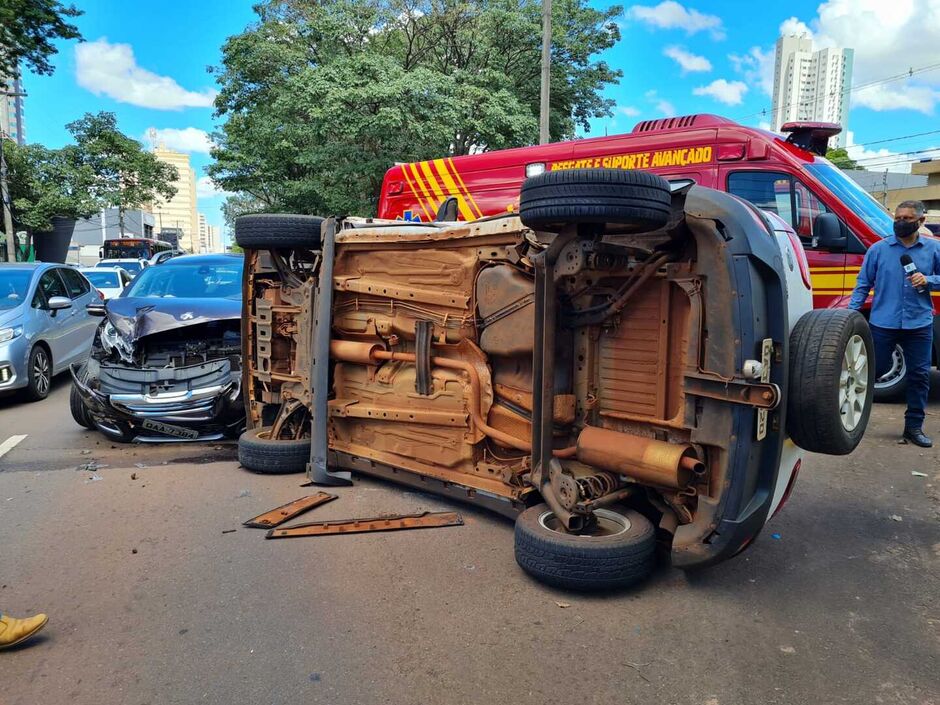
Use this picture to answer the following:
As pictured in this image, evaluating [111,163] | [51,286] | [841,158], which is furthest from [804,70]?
[51,286]

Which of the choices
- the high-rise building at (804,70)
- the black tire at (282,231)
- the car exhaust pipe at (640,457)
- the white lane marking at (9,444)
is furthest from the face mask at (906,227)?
the high-rise building at (804,70)

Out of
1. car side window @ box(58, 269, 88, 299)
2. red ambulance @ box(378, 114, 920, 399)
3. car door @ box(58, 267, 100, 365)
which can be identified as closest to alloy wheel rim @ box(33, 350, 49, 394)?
car door @ box(58, 267, 100, 365)

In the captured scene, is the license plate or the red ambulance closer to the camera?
the license plate

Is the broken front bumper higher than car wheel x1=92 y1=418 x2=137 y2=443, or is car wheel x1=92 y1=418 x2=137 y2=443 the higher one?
the broken front bumper

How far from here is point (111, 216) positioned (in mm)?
71562

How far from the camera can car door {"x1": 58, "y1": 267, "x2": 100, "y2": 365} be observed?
9414 millimetres

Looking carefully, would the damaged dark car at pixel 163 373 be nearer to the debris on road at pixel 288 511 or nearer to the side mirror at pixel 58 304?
the debris on road at pixel 288 511

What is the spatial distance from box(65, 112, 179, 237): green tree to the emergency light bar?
33.4 metres

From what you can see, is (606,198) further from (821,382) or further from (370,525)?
(370,525)

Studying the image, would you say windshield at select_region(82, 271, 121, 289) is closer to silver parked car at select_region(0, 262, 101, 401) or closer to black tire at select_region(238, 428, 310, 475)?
silver parked car at select_region(0, 262, 101, 401)

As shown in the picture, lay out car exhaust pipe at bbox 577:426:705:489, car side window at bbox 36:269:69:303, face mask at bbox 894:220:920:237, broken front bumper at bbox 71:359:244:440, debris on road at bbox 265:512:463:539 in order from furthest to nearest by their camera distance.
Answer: car side window at bbox 36:269:69:303 → broken front bumper at bbox 71:359:244:440 → face mask at bbox 894:220:920:237 → debris on road at bbox 265:512:463:539 → car exhaust pipe at bbox 577:426:705:489

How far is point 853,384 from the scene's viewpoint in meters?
3.24

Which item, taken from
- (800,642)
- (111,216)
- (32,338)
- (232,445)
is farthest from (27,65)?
(111,216)

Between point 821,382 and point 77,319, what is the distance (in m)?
9.63
